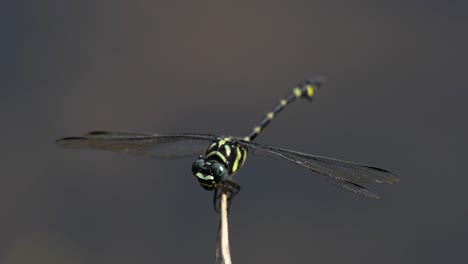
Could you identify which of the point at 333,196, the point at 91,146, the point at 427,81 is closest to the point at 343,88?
the point at 427,81

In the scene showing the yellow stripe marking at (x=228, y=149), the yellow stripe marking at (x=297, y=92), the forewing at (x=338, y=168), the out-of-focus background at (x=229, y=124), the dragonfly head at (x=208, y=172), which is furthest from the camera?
the out-of-focus background at (x=229, y=124)

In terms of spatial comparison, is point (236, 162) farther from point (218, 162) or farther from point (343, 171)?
point (343, 171)

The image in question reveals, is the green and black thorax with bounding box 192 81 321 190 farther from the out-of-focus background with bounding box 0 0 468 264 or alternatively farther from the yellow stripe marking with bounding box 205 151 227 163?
the out-of-focus background with bounding box 0 0 468 264

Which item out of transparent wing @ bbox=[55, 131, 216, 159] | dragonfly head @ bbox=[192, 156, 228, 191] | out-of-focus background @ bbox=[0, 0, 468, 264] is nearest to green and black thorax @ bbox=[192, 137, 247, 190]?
dragonfly head @ bbox=[192, 156, 228, 191]

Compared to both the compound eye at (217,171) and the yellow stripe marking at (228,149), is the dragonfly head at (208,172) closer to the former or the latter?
the compound eye at (217,171)

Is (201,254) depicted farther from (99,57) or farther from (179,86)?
(99,57)

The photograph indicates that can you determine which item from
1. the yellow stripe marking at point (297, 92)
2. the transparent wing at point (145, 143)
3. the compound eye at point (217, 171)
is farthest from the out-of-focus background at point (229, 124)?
the compound eye at point (217, 171)
